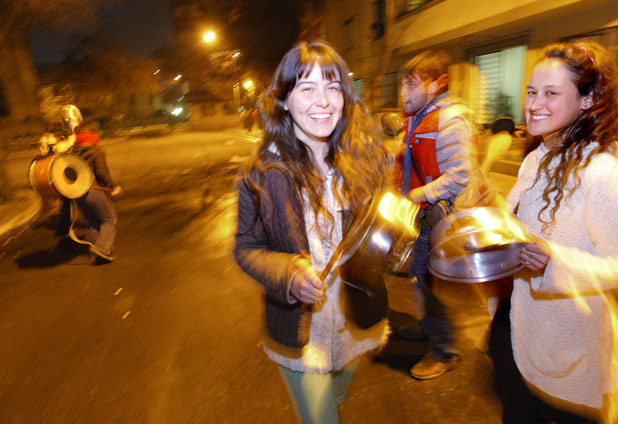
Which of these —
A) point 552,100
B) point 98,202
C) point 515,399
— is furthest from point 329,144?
point 98,202

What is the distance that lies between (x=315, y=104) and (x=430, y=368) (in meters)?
2.06

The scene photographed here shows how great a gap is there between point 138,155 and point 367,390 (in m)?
18.2

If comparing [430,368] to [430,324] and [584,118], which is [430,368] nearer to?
[430,324]

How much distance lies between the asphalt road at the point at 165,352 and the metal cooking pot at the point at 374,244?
2.27 feet

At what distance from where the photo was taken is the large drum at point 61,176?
481cm

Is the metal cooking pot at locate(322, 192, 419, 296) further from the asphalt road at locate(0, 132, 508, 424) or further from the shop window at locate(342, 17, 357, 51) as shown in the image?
the shop window at locate(342, 17, 357, 51)

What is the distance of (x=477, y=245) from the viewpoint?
151cm

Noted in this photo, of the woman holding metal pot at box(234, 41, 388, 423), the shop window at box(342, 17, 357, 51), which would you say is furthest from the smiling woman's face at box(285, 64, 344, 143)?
the shop window at box(342, 17, 357, 51)

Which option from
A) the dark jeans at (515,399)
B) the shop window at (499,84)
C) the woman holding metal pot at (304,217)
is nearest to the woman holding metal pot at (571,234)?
the dark jeans at (515,399)

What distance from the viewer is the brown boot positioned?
272 cm

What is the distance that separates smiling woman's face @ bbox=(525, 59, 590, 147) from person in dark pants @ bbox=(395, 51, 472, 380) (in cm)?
85

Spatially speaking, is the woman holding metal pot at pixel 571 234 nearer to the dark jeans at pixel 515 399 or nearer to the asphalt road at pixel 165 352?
the dark jeans at pixel 515 399

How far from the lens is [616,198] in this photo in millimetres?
1411

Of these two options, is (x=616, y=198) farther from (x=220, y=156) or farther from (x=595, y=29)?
(x=220, y=156)
